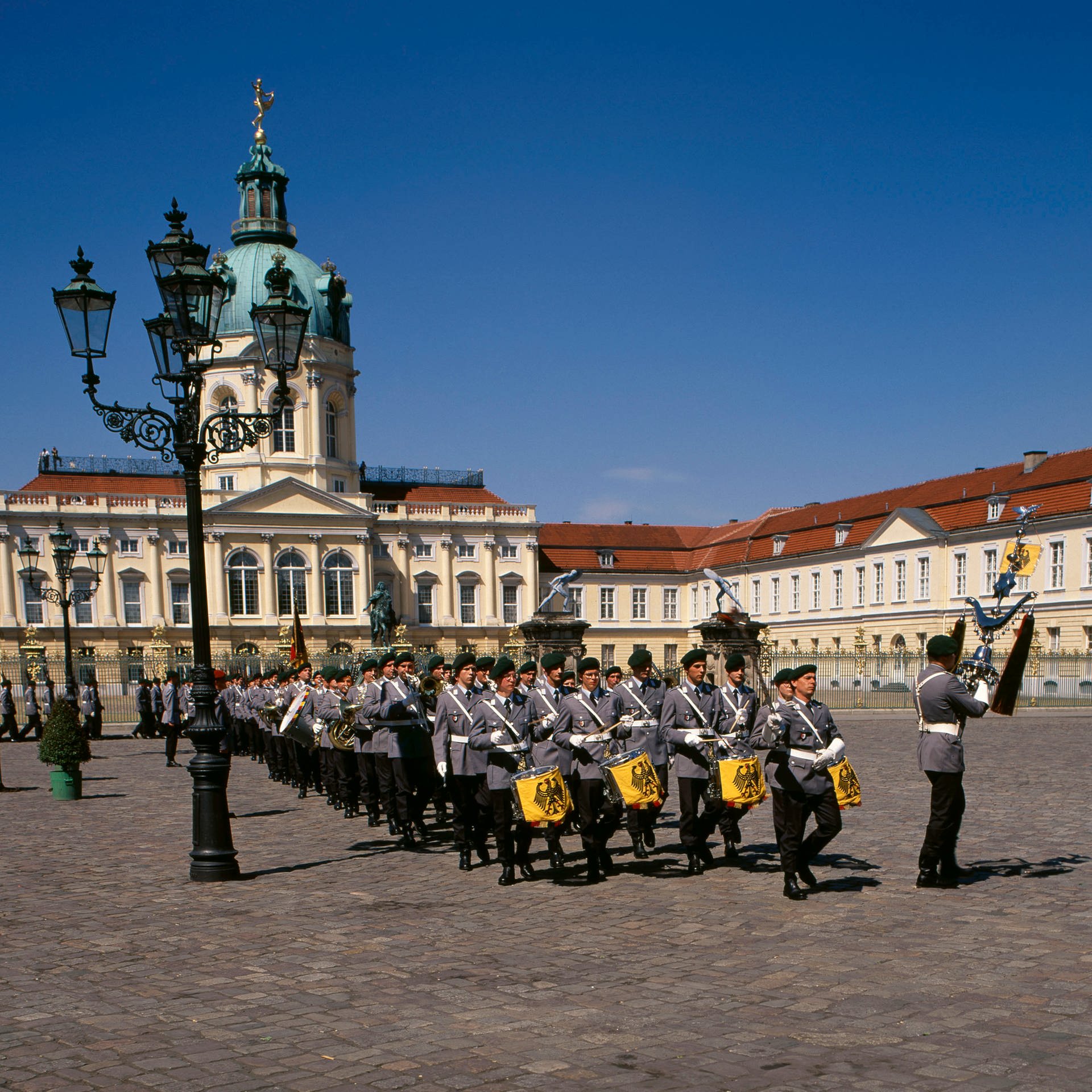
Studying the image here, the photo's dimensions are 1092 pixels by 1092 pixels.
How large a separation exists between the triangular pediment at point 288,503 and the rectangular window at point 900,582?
30.2 meters

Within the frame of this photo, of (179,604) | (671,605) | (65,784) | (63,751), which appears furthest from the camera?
(671,605)

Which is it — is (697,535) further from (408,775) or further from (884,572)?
(408,775)

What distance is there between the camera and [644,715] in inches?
473

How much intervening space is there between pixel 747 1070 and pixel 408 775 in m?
7.41

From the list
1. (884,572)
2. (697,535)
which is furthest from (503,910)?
(697,535)

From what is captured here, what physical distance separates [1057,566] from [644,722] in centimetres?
4592

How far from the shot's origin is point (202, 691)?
991 cm

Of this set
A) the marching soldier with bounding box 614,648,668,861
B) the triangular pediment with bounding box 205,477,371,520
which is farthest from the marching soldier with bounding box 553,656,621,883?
the triangular pediment with bounding box 205,477,371,520

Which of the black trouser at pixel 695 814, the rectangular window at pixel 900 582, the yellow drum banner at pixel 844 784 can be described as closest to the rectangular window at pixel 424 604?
the rectangular window at pixel 900 582

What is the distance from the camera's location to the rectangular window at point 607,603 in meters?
77.5

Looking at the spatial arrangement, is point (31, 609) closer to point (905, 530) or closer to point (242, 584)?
point (242, 584)

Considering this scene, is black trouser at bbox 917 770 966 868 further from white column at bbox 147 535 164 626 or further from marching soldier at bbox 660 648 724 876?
white column at bbox 147 535 164 626

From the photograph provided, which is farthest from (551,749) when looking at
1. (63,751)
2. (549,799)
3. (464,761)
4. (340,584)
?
(340,584)

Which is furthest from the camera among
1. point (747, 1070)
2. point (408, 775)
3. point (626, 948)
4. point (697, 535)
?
point (697, 535)
